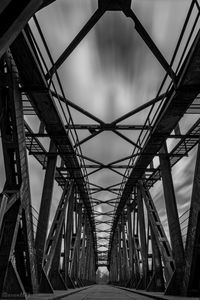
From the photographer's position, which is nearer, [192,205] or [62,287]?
[192,205]

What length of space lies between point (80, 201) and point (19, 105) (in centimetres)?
2038

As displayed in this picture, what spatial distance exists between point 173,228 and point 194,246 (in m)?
3.33

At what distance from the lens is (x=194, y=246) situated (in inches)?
364

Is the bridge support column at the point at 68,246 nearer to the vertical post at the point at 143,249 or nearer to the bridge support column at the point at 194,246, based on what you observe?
the vertical post at the point at 143,249

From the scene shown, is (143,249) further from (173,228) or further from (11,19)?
(11,19)

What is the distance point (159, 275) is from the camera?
49.0 feet

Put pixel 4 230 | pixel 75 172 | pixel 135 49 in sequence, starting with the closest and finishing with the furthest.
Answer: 1. pixel 4 230
2. pixel 135 49
3. pixel 75 172

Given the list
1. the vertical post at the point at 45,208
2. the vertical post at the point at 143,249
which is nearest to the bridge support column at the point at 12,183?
the vertical post at the point at 45,208

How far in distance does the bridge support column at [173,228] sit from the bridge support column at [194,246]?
760 mm

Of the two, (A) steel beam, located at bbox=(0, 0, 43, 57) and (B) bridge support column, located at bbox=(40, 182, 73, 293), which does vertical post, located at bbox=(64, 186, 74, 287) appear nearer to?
(B) bridge support column, located at bbox=(40, 182, 73, 293)

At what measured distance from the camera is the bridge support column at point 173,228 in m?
11.2

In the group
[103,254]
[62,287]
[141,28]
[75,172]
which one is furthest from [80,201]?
[103,254]

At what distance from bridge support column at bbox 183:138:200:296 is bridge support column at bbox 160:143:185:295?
76 cm

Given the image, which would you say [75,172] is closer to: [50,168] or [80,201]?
[50,168]
